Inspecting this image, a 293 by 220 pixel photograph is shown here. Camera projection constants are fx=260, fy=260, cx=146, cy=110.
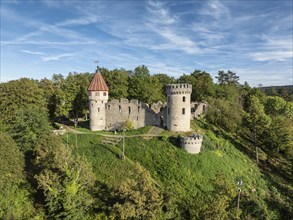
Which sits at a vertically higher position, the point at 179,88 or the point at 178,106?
the point at 179,88

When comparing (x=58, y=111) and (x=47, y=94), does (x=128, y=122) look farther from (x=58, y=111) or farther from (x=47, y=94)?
(x=47, y=94)

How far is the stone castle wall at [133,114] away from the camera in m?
45.5

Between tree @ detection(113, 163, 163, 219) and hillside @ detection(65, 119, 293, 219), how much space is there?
2.04 m

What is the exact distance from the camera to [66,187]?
89.8 feet

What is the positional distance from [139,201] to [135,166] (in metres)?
8.09

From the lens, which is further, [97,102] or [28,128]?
[97,102]

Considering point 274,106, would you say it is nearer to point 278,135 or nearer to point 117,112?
point 278,135

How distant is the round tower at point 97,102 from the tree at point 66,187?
1671 centimetres

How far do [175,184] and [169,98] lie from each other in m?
14.7

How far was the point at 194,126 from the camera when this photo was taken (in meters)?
46.4

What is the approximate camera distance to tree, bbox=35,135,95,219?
88.9 feet

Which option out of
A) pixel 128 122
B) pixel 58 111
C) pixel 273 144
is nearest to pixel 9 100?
pixel 58 111

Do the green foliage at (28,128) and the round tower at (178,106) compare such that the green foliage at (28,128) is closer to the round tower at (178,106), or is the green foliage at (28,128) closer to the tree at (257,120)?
the round tower at (178,106)

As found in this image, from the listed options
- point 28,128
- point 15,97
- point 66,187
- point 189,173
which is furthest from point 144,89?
point 66,187
